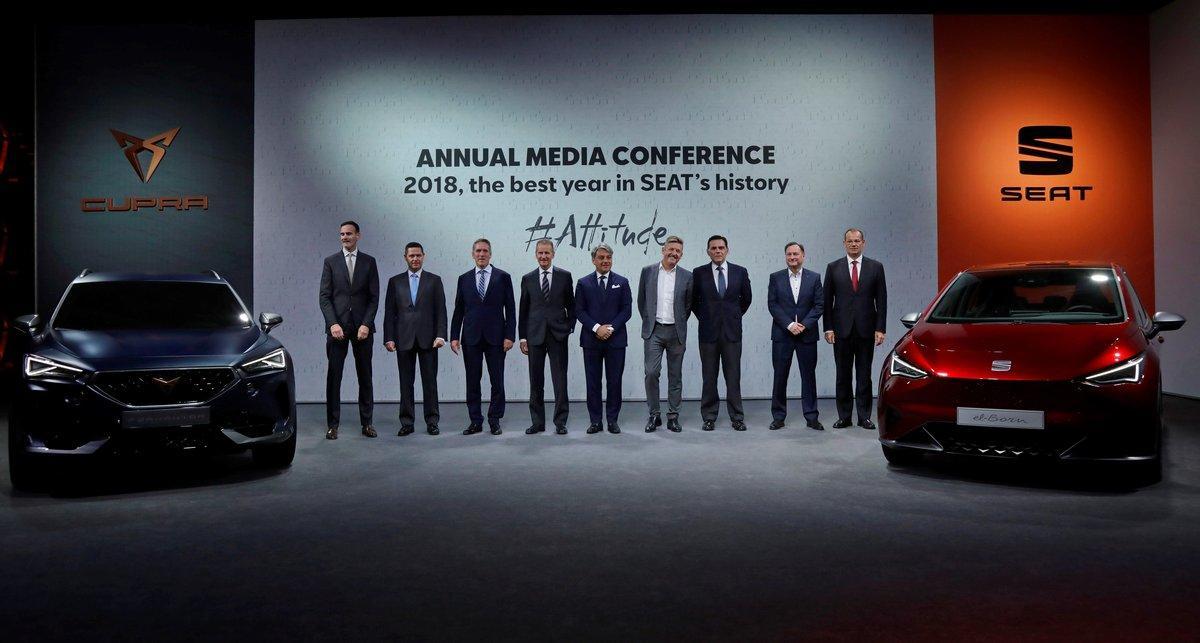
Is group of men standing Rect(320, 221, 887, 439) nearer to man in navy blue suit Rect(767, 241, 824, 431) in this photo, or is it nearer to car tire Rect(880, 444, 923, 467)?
man in navy blue suit Rect(767, 241, 824, 431)

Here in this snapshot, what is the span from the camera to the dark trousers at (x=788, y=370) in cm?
696

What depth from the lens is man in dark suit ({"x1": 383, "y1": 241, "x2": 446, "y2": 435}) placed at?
22.1 ft

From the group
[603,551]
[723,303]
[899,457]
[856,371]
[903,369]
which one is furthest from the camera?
[856,371]

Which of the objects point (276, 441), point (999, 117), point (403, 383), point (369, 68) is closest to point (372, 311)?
point (403, 383)

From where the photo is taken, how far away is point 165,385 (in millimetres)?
4473

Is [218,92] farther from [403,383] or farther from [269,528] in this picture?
[269,528]

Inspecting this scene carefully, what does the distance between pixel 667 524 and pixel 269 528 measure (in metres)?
1.96

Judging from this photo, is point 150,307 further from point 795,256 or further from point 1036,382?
point 1036,382

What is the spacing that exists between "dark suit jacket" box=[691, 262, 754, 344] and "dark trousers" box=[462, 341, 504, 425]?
6.10 ft

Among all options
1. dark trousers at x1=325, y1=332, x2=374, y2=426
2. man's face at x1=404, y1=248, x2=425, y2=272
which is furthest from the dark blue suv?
man's face at x1=404, y1=248, x2=425, y2=272

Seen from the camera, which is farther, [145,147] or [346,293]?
[145,147]

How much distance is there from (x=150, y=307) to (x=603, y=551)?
3.89m

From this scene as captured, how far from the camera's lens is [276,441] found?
191 inches

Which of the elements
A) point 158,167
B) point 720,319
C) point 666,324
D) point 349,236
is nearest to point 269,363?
point 349,236
